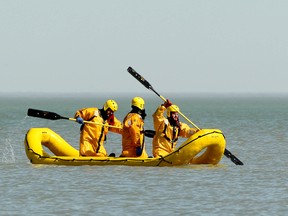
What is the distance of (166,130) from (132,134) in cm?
85

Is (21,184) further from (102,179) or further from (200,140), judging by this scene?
(200,140)

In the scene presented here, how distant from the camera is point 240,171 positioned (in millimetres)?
29125

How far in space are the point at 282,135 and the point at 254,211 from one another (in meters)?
29.4

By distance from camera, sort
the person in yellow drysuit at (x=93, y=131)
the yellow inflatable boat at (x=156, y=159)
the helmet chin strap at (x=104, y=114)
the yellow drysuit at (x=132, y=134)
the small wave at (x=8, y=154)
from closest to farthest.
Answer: the yellow inflatable boat at (x=156, y=159) → the yellow drysuit at (x=132, y=134) → the person in yellow drysuit at (x=93, y=131) → the helmet chin strap at (x=104, y=114) → the small wave at (x=8, y=154)

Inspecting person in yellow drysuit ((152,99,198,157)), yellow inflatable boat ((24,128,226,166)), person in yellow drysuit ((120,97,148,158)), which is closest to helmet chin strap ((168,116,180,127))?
person in yellow drysuit ((152,99,198,157))

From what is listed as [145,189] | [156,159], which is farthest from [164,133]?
[145,189]

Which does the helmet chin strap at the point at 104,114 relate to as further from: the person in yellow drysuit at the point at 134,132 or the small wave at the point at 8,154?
the small wave at the point at 8,154

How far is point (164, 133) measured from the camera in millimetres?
28219

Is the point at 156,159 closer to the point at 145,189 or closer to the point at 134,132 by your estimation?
the point at 134,132

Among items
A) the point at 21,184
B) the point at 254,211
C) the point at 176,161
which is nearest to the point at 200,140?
the point at 176,161

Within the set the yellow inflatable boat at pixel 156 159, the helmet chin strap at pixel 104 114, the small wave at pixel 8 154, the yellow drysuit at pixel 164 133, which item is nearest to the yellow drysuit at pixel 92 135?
the helmet chin strap at pixel 104 114

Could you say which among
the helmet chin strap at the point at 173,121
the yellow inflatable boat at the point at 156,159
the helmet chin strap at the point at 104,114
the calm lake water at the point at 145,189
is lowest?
the calm lake water at the point at 145,189

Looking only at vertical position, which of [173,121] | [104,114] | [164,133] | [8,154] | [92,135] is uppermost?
[104,114]

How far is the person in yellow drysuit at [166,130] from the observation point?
28203 millimetres
